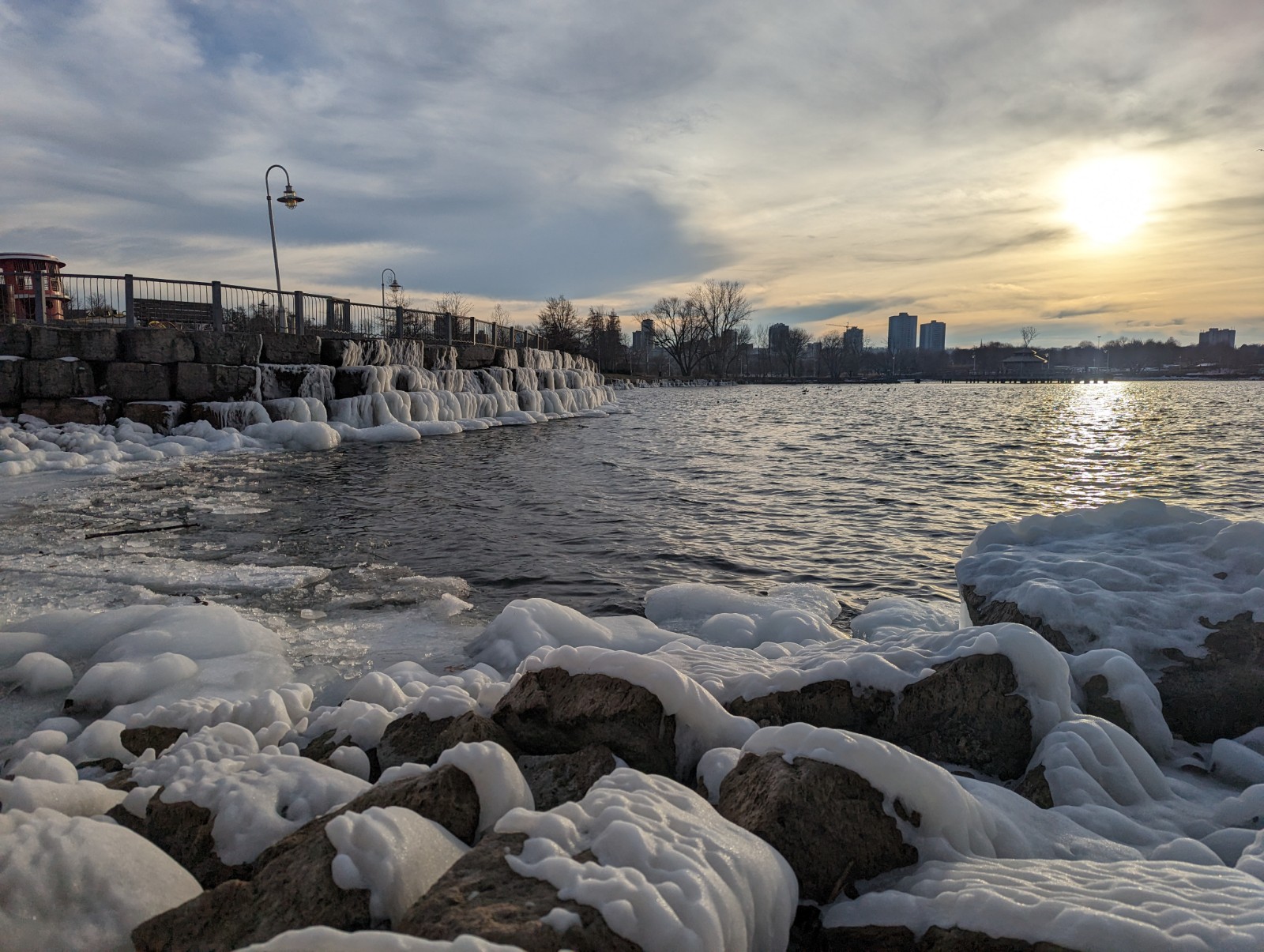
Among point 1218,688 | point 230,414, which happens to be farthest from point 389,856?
point 230,414

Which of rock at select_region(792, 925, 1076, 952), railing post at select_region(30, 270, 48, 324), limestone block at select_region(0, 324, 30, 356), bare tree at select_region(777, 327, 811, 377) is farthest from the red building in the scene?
bare tree at select_region(777, 327, 811, 377)

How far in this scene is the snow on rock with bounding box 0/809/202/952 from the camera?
5.87 feet

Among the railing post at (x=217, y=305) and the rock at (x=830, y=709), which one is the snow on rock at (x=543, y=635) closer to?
the rock at (x=830, y=709)

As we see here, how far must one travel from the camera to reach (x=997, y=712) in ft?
10.3

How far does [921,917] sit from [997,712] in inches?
59.2

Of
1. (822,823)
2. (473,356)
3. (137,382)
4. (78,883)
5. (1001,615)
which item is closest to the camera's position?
(78,883)

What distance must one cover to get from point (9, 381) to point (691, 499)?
50.4 feet

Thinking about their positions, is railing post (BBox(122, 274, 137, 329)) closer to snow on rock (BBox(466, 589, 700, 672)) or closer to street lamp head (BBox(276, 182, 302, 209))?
street lamp head (BBox(276, 182, 302, 209))

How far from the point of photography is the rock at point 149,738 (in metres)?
3.15

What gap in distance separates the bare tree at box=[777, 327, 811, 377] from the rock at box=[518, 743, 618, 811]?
136595 mm

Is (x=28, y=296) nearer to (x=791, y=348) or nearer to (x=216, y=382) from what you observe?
(x=216, y=382)

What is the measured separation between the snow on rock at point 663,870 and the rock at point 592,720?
1.79 ft

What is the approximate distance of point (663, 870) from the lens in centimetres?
177

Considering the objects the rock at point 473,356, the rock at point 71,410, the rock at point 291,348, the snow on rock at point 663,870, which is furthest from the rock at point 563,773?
the rock at point 473,356
